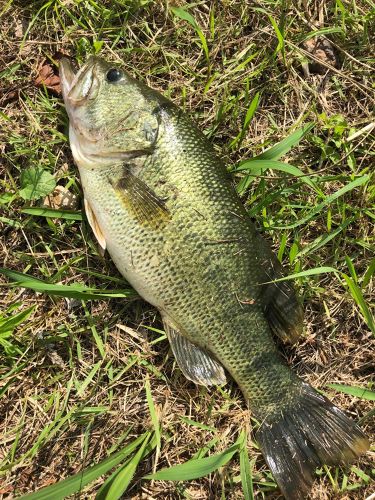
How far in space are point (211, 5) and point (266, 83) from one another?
2.07 ft

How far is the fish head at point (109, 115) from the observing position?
2793 millimetres

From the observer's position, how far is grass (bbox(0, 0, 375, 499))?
3.03 m

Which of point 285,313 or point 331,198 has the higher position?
point 331,198

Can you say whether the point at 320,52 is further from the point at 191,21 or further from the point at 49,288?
the point at 49,288

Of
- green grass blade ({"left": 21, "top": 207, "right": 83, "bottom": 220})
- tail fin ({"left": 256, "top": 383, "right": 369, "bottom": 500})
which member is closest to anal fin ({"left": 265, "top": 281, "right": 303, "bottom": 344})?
tail fin ({"left": 256, "top": 383, "right": 369, "bottom": 500})

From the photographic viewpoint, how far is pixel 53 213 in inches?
120

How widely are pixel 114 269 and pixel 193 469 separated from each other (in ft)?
4.15

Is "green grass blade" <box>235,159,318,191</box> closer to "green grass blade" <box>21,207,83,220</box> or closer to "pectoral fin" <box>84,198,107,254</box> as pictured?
"pectoral fin" <box>84,198,107,254</box>

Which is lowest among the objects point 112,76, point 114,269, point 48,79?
point 114,269

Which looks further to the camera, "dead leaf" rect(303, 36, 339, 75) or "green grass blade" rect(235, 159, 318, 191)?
"dead leaf" rect(303, 36, 339, 75)

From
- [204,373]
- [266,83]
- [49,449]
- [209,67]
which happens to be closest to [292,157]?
[266,83]

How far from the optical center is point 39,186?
306 cm

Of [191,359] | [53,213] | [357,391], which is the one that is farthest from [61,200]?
[357,391]

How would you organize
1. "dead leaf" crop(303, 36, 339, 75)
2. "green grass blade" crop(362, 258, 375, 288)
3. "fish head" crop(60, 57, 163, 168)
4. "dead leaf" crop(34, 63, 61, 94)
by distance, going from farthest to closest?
"dead leaf" crop(303, 36, 339, 75) < "dead leaf" crop(34, 63, 61, 94) < "green grass blade" crop(362, 258, 375, 288) < "fish head" crop(60, 57, 163, 168)
